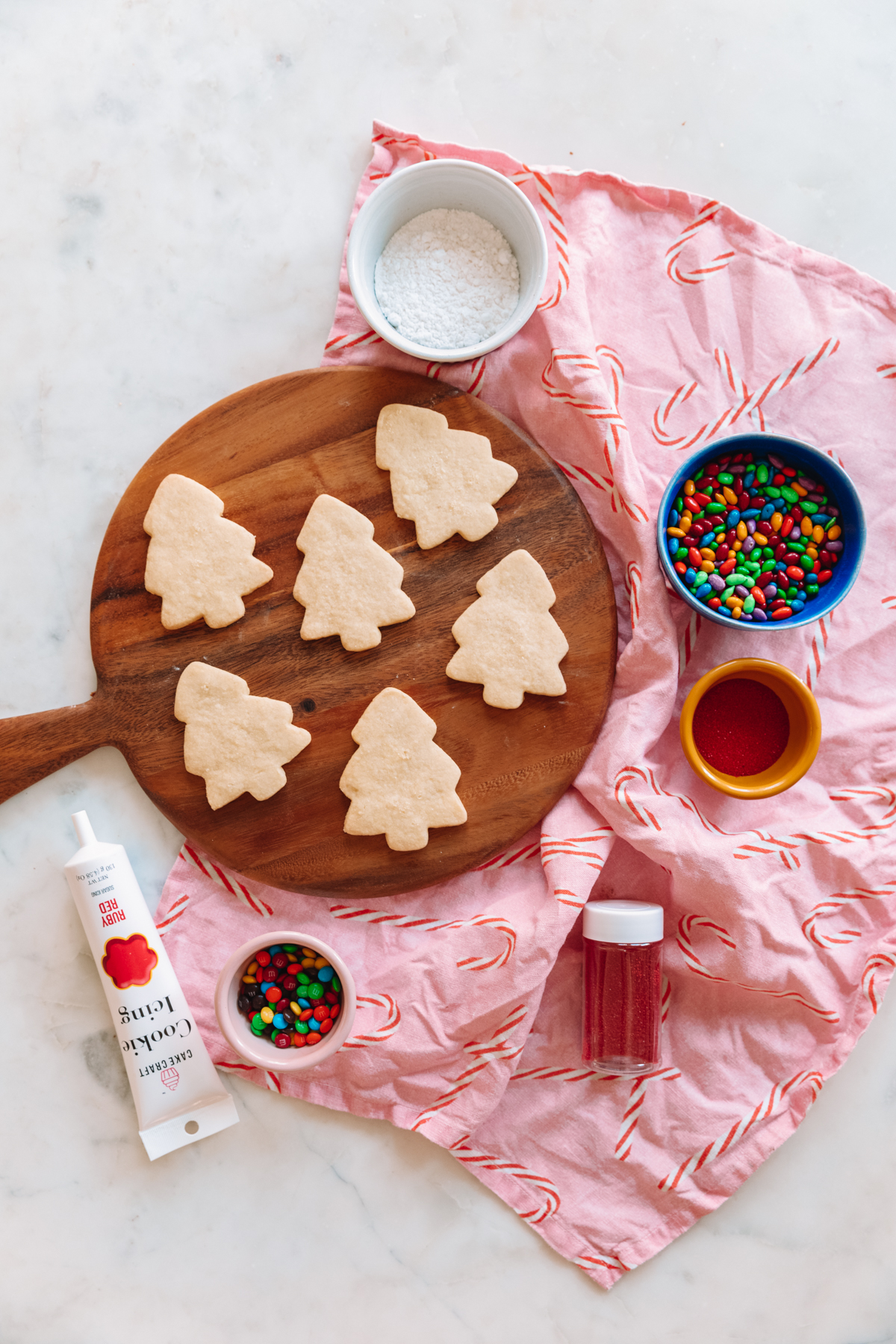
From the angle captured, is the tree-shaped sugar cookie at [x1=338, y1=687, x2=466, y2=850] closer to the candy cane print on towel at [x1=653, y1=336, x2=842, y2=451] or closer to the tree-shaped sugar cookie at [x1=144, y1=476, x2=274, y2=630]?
the tree-shaped sugar cookie at [x1=144, y1=476, x2=274, y2=630]

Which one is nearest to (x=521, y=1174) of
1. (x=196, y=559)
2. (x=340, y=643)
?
(x=340, y=643)

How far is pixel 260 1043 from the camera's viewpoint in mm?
1398

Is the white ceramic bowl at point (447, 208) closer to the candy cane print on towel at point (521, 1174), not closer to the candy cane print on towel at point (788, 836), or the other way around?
the candy cane print on towel at point (788, 836)

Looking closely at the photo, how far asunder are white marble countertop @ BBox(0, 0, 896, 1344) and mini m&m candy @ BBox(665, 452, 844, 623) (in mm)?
504

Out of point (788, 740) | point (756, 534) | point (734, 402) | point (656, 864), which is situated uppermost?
point (734, 402)

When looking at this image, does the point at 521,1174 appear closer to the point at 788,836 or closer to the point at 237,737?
the point at 788,836

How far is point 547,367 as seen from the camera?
1467mm

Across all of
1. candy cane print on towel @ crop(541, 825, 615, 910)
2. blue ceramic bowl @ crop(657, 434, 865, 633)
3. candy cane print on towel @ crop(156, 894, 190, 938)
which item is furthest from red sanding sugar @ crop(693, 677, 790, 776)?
candy cane print on towel @ crop(156, 894, 190, 938)

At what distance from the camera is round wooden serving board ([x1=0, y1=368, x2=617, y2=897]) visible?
1.48 meters

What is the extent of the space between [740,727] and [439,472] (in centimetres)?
68

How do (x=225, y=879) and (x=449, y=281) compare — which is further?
(x=225, y=879)

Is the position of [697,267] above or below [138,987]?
above

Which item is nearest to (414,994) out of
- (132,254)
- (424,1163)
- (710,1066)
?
(424,1163)

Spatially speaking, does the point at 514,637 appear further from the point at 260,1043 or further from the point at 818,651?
the point at 260,1043
